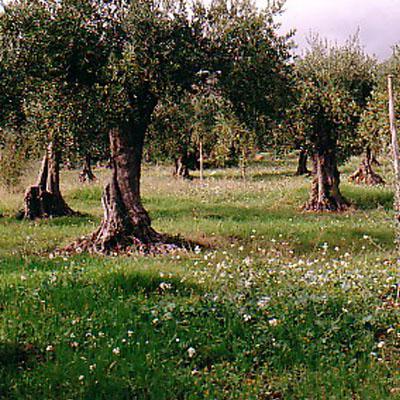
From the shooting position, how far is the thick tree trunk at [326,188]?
24234mm

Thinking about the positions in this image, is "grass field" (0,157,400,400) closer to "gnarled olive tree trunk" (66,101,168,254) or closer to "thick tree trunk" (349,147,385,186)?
"gnarled olive tree trunk" (66,101,168,254)

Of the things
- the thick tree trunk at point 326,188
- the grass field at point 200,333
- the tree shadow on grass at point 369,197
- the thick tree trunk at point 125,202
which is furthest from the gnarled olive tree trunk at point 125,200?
the tree shadow on grass at point 369,197

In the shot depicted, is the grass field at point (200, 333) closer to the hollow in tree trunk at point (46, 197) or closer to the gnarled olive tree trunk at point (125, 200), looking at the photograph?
the gnarled olive tree trunk at point (125, 200)

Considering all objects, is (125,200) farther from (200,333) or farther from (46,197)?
(200,333)

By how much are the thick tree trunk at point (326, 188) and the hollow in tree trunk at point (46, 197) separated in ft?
32.7

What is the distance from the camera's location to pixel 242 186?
107ft

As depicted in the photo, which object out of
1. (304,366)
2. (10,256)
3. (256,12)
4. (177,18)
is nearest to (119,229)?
(10,256)

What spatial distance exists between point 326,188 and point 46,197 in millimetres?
11366

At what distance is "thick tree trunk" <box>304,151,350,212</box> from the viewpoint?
24234mm

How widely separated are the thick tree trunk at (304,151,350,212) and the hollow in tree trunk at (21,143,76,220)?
995 cm

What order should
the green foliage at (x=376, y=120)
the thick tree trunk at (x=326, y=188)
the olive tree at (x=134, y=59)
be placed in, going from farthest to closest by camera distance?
the thick tree trunk at (x=326, y=188), the green foliage at (x=376, y=120), the olive tree at (x=134, y=59)

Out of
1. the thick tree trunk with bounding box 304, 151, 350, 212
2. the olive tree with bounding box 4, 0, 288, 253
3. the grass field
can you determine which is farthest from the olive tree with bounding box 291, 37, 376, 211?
the grass field

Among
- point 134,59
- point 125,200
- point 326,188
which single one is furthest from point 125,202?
point 326,188

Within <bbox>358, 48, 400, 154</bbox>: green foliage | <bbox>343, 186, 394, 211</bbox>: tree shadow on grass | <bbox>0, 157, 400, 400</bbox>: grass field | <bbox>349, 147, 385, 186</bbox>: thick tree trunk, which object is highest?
<bbox>358, 48, 400, 154</bbox>: green foliage
